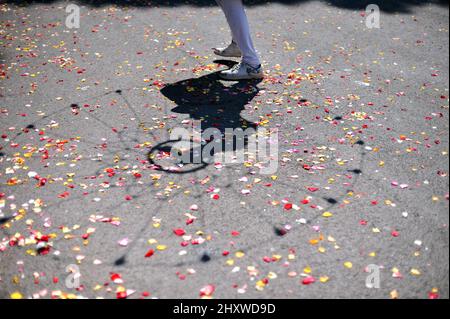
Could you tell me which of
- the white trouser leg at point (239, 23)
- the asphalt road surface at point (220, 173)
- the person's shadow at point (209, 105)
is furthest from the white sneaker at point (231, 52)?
the white trouser leg at point (239, 23)

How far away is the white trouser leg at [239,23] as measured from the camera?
5898 mm

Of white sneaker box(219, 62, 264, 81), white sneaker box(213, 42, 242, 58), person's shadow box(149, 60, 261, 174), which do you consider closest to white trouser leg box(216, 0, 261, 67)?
white sneaker box(219, 62, 264, 81)

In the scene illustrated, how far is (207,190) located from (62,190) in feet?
4.26

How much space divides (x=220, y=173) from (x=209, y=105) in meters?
1.62

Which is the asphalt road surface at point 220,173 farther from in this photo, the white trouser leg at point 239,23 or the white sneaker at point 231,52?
the white trouser leg at point 239,23

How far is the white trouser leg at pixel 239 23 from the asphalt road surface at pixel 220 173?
0.48 m

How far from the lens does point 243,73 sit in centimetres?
630

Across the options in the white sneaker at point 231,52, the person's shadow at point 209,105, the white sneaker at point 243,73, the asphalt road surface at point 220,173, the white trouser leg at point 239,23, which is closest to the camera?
the asphalt road surface at point 220,173

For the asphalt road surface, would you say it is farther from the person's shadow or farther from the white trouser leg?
the white trouser leg

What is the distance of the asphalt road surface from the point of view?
122 inches

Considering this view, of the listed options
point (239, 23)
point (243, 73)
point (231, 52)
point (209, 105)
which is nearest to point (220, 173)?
point (209, 105)
